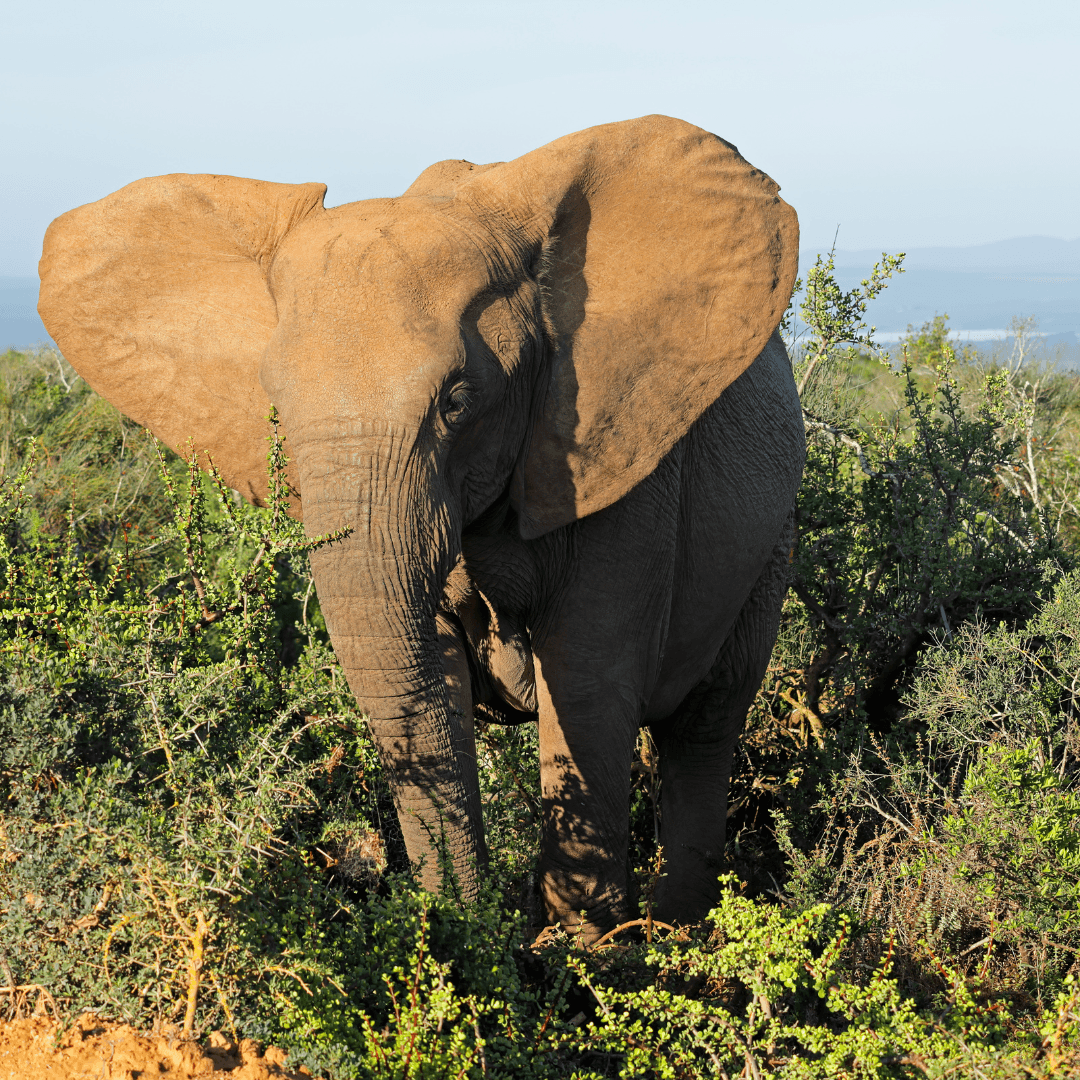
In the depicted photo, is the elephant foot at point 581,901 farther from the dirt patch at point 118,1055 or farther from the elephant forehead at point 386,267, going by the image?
the elephant forehead at point 386,267

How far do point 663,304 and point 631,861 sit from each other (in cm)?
338

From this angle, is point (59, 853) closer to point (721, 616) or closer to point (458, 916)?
point (458, 916)

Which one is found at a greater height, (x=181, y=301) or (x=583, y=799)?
(x=181, y=301)

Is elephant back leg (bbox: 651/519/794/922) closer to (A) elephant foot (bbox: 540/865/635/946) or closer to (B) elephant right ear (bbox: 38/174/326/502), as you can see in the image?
(A) elephant foot (bbox: 540/865/635/946)

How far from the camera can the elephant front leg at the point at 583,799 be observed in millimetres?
4250

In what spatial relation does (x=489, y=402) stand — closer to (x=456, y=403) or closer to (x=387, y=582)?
(x=456, y=403)

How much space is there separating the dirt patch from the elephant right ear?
1939 millimetres

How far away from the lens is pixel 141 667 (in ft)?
11.9

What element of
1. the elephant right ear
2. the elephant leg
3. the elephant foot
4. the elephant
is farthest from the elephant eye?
the elephant foot

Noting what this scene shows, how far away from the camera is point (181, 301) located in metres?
4.11

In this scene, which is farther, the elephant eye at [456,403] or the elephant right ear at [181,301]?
the elephant right ear at [181,301]

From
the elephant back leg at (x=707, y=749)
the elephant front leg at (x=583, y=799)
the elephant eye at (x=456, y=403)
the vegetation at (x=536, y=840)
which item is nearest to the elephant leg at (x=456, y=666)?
the elephant front leg at (x=583, y=799)

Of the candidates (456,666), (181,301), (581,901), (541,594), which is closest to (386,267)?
(181,301)

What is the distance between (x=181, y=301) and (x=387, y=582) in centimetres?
161
